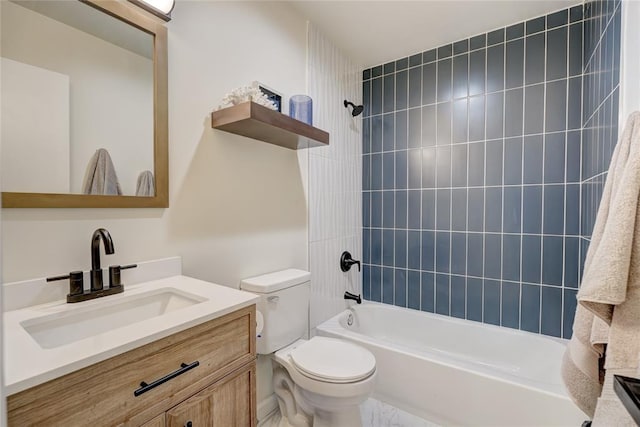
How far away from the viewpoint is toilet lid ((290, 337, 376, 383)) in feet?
4.57

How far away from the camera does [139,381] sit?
76 cm

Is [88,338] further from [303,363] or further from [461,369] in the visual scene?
[461,369]

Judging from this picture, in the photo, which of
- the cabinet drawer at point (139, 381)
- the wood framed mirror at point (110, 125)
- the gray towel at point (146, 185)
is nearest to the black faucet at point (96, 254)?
the wood framed mirror at point (110, 125)

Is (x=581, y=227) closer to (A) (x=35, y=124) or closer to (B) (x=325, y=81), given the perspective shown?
(B) (x=325, y=81)

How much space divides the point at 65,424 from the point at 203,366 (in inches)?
12.9

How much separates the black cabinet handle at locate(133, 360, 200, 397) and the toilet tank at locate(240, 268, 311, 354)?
65 cm

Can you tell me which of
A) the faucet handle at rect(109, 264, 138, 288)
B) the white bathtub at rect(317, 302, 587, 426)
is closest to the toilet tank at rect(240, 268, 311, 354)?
the white bathtub at rect(317, 302, 587, 426)

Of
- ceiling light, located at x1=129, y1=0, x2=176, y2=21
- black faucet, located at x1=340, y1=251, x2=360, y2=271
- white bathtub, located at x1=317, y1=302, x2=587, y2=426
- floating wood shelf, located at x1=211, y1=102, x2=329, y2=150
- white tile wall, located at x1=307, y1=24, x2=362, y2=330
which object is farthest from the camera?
black faucet, located at x1=340, y1=251, x2=360, y2=271

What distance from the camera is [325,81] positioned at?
2256mm

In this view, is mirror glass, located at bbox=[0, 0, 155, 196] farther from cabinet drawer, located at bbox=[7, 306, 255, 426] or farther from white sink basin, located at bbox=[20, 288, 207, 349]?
cabinet drawer, located at bbox=[7, 306, 255, 426]

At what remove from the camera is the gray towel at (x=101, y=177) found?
106 centimetres

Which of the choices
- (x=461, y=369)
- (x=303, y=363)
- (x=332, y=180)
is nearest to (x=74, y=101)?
(x=303, y=363)

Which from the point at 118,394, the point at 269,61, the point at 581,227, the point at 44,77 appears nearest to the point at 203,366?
the point at 118,394

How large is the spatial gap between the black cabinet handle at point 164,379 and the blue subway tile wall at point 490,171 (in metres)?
1.91
